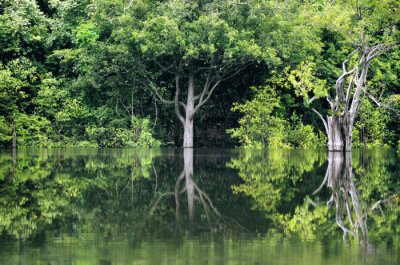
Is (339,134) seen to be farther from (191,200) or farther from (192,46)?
(191,200)

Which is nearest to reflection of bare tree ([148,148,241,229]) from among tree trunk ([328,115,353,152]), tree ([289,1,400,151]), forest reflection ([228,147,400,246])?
forest reflection ([228,147,400,246])

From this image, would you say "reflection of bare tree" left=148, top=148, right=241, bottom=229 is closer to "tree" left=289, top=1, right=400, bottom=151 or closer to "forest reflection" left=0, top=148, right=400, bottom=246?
"forest reflection" left=0, top=148, right=400, bottom=246

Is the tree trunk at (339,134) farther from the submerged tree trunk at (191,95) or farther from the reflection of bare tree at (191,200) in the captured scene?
the reflection of bare tree at (191,200)

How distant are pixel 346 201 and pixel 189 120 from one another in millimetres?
16698

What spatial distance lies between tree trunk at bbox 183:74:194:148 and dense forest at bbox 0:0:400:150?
1.5 inches

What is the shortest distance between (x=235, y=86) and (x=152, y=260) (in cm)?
2266

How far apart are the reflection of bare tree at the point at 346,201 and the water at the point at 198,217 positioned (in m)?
0.01

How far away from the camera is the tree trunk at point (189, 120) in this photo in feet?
81.4

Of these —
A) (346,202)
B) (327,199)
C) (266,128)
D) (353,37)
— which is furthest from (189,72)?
(346,202)

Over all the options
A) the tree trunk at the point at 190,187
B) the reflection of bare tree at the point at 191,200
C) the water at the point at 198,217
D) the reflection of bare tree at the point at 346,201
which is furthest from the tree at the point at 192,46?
the reflection of bare tree at the point at 191,200

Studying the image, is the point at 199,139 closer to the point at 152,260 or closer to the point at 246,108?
the point at 246,108

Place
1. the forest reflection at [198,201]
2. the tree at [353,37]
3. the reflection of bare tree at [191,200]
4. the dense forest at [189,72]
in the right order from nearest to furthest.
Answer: the forest reflection at [198,201] → the reflection of bare tree at [191,200] → the tree at [353,37] → the dense forest at [189,72]

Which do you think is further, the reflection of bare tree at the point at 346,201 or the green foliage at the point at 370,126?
the green foliage at the point at 370,126

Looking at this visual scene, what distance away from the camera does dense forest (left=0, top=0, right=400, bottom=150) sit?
74.0ft
